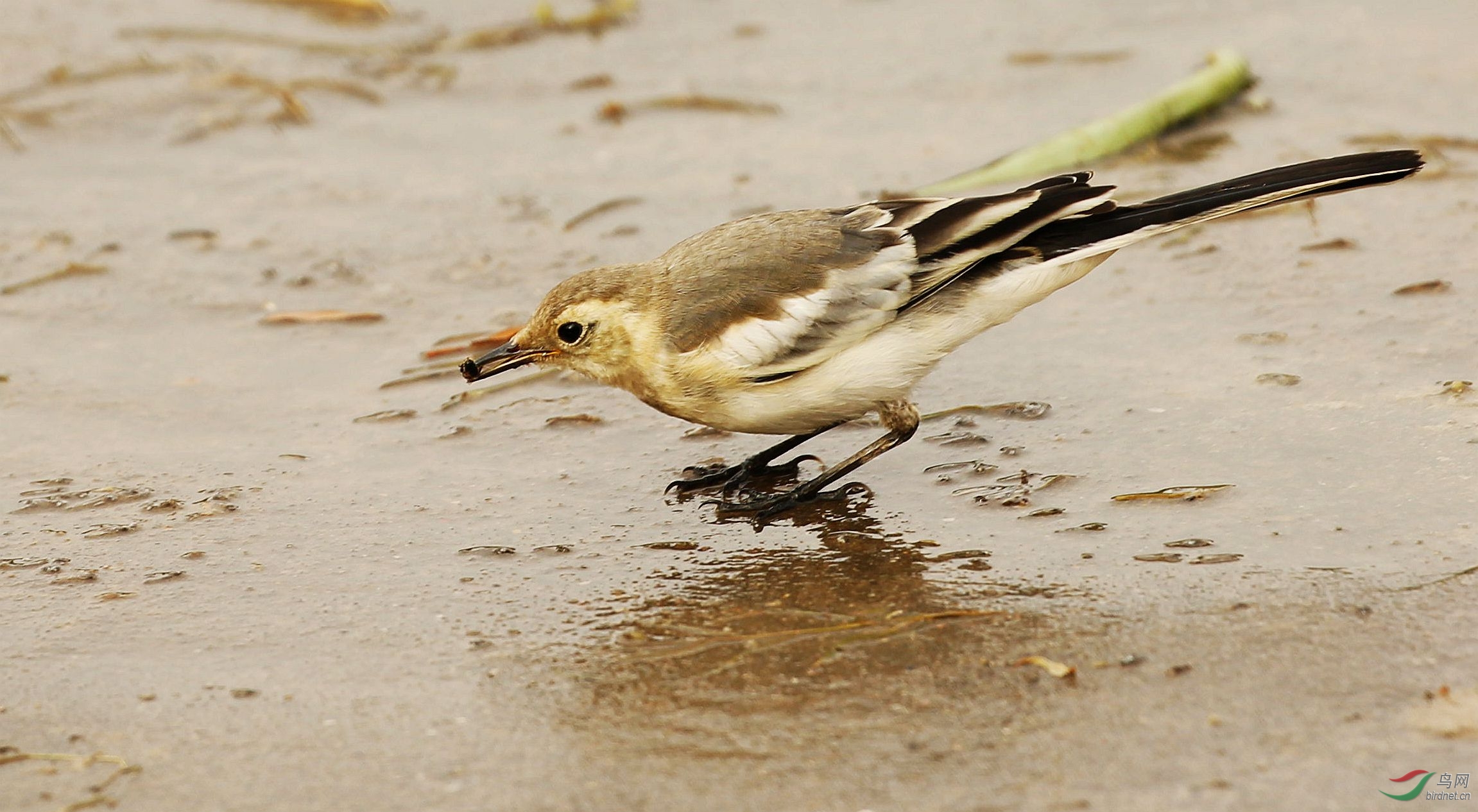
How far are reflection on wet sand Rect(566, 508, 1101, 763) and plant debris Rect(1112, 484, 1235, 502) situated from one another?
719mm

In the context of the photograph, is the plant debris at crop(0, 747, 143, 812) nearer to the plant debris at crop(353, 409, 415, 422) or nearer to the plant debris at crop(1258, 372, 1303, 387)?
the plant debris at crop(353, 409, 415, 422)

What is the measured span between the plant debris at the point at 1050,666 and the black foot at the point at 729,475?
69.8 inches

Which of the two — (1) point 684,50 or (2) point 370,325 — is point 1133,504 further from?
(1) point 684,50

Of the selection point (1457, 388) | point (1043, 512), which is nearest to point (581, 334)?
point (1043, 512)

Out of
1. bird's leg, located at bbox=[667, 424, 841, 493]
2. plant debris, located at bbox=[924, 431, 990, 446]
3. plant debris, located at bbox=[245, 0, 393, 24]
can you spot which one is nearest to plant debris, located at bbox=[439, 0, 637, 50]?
plant debris, located at bbox=[245, 0, 393, 24]

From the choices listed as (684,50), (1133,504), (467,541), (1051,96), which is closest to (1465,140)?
(1051,96)

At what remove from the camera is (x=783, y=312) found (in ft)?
18.2

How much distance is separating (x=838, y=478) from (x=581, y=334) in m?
1.11

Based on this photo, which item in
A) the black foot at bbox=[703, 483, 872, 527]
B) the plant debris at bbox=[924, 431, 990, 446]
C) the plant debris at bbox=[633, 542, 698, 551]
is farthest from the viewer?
the plant debris at bbox=[924, 431, 990, 446]

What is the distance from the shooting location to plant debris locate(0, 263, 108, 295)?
7938mm

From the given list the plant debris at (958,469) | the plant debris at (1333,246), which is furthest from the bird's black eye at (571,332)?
the plant debris at (1333,246)

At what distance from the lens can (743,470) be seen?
5934mm

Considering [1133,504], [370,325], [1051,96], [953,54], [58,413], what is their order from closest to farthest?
1. [1133,504]
2. [58,413]
3. [370,325]
4. [1051,96]
5. [953,54]

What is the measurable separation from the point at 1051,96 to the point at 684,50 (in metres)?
2.77
